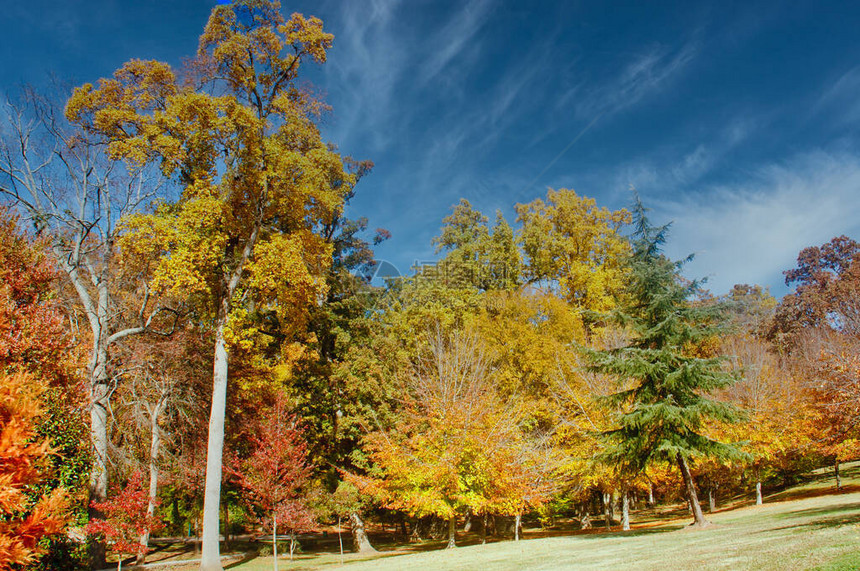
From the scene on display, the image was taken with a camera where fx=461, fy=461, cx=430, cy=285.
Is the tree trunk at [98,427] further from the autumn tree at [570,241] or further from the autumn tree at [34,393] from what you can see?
the autumn tree at [570,241]

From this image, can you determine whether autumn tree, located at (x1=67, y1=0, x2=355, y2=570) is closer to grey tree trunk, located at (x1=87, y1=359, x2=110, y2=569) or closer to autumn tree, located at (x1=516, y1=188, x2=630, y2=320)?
grey tree trunk, located at (x1=87, y1=359, x2=110, y2=569)

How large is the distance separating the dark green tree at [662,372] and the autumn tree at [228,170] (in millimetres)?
10613

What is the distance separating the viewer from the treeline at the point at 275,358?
12242 millimetres

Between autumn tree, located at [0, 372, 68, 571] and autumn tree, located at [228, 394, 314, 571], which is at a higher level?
autumn tree, located at [0, 372, 68, 571]

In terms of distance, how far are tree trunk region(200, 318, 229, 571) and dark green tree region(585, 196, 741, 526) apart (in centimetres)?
1155

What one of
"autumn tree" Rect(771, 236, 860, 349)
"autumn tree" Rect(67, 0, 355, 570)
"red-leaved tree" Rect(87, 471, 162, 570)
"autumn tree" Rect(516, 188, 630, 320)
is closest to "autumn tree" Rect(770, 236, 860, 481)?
"autumn tree" Rect(771, 236, 860, 349)

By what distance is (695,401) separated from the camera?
47.9ft

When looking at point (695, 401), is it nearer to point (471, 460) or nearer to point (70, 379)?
point (471, 460)

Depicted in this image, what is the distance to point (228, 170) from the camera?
14.3 metres

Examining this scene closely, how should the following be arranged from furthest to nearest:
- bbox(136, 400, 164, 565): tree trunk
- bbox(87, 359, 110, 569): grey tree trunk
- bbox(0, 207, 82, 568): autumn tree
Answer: bbox(136, 400, 164, 565): tree trunk → bbox(87, 359, 110, 569): grey tree trunk → bbox(0, 207, 82, 568): autumn tree

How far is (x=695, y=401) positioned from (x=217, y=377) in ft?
47.9

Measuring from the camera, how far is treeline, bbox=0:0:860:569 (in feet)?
40.2

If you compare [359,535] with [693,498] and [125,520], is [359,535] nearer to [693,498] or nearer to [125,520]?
[125,520]

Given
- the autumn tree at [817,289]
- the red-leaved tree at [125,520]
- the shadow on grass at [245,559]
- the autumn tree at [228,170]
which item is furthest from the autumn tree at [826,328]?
the shadow on grass at [245,559]
